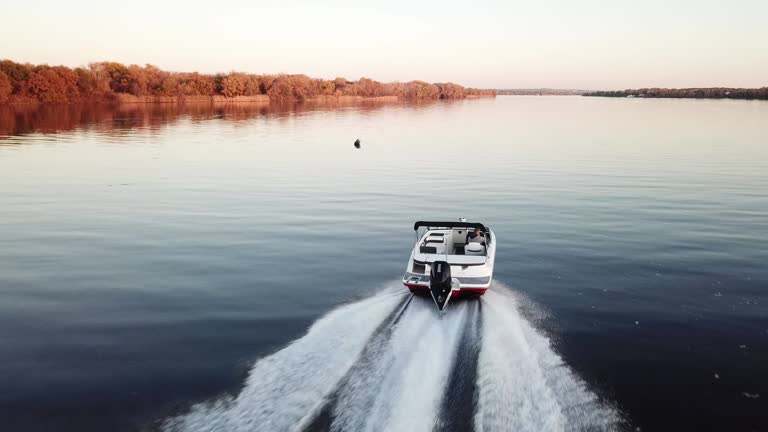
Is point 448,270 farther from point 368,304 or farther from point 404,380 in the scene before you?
point 404,380

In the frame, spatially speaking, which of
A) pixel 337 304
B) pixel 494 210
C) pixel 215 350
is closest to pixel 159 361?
pixel 215 350

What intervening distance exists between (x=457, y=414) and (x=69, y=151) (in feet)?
192

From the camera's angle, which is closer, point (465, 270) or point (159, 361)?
point (159, 361)

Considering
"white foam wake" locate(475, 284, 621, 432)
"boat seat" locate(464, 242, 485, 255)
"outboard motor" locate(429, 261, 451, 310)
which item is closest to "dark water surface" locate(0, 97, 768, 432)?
"white foam wake" locate(475, 284, 621, 432)

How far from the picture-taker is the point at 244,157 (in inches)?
2185

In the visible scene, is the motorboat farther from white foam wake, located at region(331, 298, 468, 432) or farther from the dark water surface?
white foam wake, located at region(331, 298, 468, 432)

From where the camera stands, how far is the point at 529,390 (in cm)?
1269

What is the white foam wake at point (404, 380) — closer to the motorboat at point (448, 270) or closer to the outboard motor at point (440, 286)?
the outboard motor at point (440, 286)

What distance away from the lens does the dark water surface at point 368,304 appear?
41.0 feet

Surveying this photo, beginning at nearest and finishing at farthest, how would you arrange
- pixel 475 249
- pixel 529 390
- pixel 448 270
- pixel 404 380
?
pixel 529 390, pixel 404 380, pixel 448 270, pixel 475 249

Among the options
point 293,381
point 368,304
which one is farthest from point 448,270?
point 293,381

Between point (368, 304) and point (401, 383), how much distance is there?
224 inches

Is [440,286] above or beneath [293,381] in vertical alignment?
above

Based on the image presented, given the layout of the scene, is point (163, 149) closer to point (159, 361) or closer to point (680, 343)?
point (159, 361)
